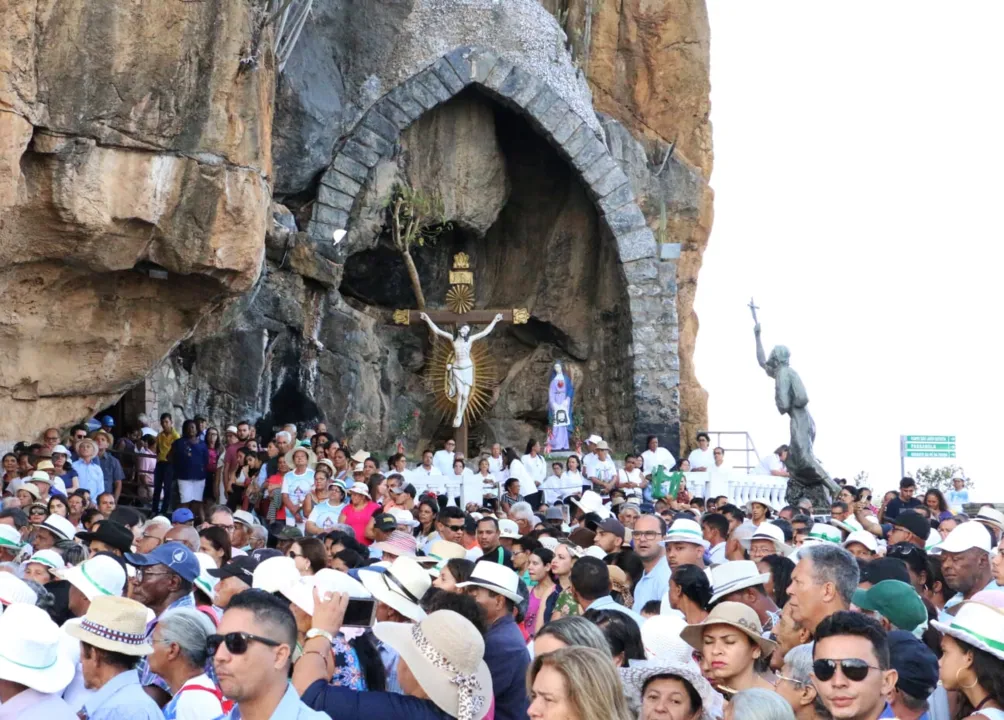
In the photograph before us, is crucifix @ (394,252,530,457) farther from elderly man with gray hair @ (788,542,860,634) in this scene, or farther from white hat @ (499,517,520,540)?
elderly man with gray hair @ (788,542,860,634)

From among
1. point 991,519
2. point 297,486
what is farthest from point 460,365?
point 991,519

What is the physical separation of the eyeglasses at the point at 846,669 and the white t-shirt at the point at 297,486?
10.0 metres

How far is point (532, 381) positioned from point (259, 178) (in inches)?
473

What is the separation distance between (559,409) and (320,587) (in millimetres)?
19095

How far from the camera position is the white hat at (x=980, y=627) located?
4.08 metres

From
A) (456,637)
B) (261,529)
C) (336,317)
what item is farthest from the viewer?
(336,317)

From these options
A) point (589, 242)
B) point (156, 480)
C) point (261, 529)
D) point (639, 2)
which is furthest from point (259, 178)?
point (639, 2)

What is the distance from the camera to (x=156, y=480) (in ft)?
53.7

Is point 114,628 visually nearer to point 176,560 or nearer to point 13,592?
point 176,560

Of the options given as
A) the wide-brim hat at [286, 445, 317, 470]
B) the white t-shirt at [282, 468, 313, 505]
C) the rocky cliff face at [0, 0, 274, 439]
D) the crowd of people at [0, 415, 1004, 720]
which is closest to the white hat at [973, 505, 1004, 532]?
the crowd of people at [0, 415, 1004, 720]

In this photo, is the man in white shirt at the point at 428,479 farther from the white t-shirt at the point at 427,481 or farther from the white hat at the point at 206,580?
the white hat at the point at 206,580

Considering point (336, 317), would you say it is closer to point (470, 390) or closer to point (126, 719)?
point (470, 390)

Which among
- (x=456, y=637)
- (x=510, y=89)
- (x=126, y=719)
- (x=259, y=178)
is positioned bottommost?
(x=126, y=719)

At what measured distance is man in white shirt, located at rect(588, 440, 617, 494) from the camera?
19.3 meters
